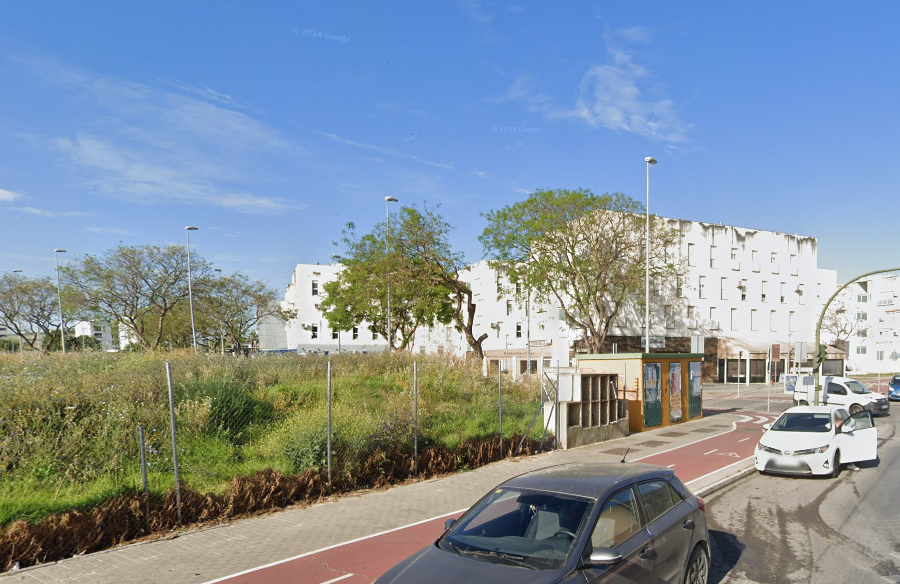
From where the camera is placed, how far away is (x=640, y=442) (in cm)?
1706

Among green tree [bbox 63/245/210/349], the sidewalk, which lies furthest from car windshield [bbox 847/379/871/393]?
green tree [bbox 63/245/210/349]

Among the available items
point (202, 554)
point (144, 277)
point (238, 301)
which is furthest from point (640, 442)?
point (238, 301)

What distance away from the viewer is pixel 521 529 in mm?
4703

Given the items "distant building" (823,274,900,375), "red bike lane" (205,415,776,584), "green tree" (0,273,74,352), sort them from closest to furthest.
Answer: "red bike lane" (205,415,776,584), "green tree" (0,273,74,352), "distant building" (823,274,900,375)

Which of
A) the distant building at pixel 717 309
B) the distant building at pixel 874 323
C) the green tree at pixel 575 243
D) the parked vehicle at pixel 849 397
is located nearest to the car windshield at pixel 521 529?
the parked vehicle at pixel 849 397

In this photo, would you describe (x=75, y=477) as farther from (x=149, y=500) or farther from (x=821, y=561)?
(x=821, y=561)

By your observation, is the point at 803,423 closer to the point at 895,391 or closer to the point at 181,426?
the point at 181,426

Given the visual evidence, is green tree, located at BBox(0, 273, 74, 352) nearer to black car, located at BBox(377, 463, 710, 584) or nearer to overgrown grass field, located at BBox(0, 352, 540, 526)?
overgrown grass field, located at BBox(0, 352, 540, 526)

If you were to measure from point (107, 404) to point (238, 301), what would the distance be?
135 feet

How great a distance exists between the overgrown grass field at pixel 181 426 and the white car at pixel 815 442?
576cm

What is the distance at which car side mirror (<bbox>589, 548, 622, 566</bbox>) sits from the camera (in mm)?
4215

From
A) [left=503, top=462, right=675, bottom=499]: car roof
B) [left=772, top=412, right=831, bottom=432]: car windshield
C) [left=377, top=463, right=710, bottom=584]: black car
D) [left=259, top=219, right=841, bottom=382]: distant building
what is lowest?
[left=772, top=412, right=831, bottom=432]: car windshield

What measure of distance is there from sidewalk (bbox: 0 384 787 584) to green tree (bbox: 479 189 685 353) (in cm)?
2344

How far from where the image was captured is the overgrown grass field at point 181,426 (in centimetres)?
870
